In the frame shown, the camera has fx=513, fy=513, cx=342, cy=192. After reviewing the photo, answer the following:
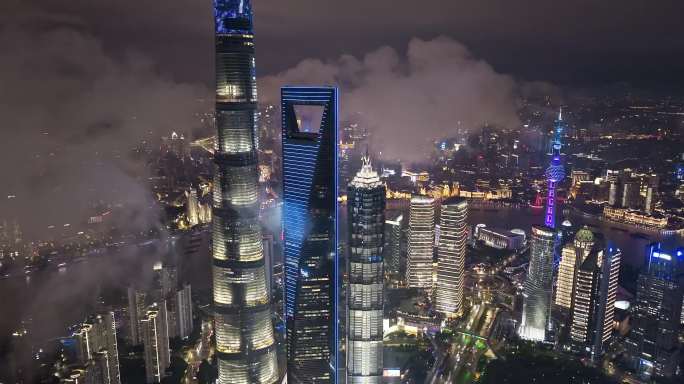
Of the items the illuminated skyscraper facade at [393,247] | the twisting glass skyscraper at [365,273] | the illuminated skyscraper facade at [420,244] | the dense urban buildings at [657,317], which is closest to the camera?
the twisting glass skyscraper at [365,273]

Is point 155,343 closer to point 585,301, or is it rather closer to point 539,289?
point 539,289

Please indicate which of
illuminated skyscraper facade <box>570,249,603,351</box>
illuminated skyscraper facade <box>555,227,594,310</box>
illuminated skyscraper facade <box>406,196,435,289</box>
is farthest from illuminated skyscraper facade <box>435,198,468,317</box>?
illuminated skyscraper facade <box>570,249,603,351</box>

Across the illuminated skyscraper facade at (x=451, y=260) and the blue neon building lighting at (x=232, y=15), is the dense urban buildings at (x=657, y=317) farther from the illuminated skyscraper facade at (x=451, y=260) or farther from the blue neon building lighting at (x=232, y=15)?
the blue neon building lighting at (x=232, y=15)

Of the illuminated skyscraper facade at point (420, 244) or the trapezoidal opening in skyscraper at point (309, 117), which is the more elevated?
the trapezoidal opening in skyscraper at point (309, 117)

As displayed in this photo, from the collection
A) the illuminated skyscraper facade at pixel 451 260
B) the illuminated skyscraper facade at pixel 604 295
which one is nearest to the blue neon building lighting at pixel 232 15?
the illuminated skyscraper facade at pixel 451 260

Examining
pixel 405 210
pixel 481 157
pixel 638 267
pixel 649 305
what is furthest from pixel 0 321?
pixel 481 157

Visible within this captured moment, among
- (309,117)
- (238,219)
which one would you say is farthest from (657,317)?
(238,219)
